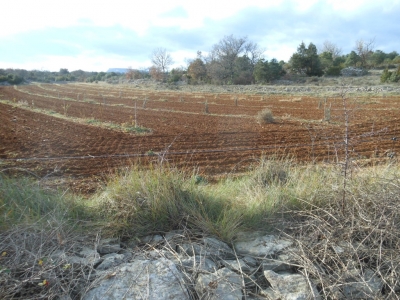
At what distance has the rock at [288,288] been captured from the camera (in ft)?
8.03

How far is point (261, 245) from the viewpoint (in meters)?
3.12

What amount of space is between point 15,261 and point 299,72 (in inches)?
2168

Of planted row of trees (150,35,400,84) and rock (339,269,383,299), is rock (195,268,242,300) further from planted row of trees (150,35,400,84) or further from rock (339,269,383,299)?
planted row of trees (150,35,400,84)

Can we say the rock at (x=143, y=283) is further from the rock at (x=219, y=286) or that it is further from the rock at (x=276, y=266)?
the rock at (x=276, y=266)

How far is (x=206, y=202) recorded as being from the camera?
3734mm

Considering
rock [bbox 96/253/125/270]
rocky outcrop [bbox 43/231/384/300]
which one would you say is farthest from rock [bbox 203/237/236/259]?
rock [bbox 96/253/125/270]

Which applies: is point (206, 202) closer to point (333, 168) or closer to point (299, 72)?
point (333, 168)

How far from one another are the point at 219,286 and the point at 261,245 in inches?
29.4

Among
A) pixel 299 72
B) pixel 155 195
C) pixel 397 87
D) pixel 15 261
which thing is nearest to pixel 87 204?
pixel 155 195

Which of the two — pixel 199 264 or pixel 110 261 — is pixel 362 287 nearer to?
pixel 199 264

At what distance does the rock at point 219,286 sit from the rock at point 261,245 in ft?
1.34

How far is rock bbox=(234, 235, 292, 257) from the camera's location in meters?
3.02

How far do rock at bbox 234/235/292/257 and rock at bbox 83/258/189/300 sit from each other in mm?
747

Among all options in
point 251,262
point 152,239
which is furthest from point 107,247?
point 251,262
